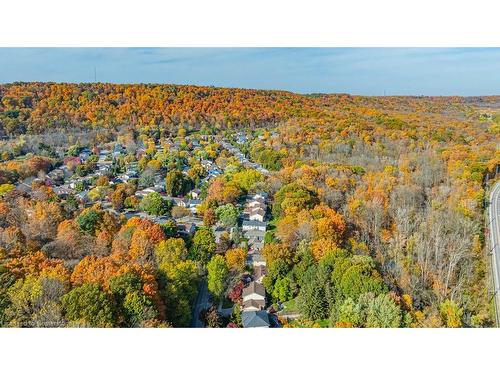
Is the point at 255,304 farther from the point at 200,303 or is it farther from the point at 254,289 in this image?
the point at 200,303

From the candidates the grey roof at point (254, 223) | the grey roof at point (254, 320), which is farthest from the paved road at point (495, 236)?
the grey roof at point (254, 223)

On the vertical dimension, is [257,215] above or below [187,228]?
above

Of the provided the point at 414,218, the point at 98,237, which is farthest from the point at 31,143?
the point at 414,218

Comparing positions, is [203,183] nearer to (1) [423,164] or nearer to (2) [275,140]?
(2) [275,140]

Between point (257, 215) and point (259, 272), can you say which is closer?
point (259, 272)

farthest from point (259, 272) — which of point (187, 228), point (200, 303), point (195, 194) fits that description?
point (195, 194)

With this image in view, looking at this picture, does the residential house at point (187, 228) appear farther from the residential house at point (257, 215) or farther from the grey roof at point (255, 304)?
the grey roof at point (255, 304)
